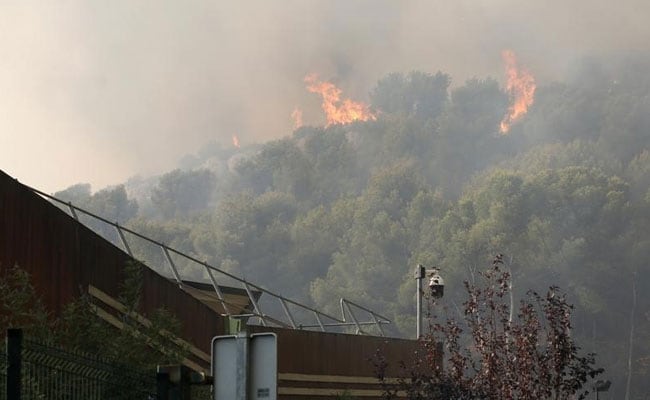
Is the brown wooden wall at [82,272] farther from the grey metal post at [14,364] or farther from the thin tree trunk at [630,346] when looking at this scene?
the thin tree trunk at [630,346]

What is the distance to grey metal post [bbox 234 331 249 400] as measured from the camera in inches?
339

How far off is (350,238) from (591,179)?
25468mm

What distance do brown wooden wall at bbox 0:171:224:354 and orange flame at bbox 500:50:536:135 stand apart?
5794 inches

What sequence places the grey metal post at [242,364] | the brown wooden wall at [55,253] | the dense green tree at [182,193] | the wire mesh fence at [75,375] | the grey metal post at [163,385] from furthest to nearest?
the dense green tree at [182,193] → the brown wooden wall at [55,253] → the wire mesh fence at [75,375] → the grey metal post at [163,385] → the grey metal post at [242,364]

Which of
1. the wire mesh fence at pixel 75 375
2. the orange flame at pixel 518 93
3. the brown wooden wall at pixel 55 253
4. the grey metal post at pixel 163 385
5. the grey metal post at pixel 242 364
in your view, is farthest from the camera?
the orange flame at pixel 518 93

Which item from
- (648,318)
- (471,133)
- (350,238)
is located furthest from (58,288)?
(471,133)

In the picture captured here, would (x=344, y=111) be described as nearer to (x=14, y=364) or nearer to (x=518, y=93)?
(x=518, y=93)

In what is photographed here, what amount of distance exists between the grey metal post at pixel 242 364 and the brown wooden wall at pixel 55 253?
Answer: 13330 mm

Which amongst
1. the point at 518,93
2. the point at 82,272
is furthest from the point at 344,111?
the point at 82,272

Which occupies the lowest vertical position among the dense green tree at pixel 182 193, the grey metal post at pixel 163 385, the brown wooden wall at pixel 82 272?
the grey metal post at pixel 163 385

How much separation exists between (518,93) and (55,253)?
160657 millimetres

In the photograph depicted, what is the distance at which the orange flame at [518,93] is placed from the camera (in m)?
171

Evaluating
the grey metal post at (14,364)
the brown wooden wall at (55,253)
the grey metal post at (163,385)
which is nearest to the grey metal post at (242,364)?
the grey metal post at (163,385)

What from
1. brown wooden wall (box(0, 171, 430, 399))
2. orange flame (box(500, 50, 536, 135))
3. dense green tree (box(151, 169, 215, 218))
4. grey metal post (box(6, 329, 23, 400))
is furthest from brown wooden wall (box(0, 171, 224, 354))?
dense green tree (box(151, 169, 215, 218))
